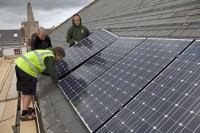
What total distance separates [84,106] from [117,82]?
29.8 inches

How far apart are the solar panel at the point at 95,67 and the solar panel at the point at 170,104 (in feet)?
5.63

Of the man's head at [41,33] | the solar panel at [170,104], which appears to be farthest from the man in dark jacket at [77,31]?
the solar panel at [170,104]

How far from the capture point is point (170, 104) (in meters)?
3.33

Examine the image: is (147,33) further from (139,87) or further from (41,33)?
(41,33)

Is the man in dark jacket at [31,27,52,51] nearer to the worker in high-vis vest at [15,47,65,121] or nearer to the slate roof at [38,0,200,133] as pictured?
the slate roof at [38,0,200,133]

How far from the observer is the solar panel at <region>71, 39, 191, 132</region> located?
4.14 m

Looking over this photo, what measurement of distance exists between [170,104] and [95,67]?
9.27 ft

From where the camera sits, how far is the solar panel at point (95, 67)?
5506mm

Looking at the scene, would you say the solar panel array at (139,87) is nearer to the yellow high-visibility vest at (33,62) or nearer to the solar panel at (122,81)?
the solar panel at (122,81)

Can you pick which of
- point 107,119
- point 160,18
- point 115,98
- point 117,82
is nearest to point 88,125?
point 107,119

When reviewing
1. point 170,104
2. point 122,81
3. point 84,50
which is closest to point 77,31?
point 84,50

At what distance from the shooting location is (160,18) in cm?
757

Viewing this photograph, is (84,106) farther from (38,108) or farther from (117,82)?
(38,108)

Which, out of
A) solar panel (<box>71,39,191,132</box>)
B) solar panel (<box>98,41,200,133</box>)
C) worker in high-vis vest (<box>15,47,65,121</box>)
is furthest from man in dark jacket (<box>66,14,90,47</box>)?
solar panel (<box>98,41,200,133</box>)
